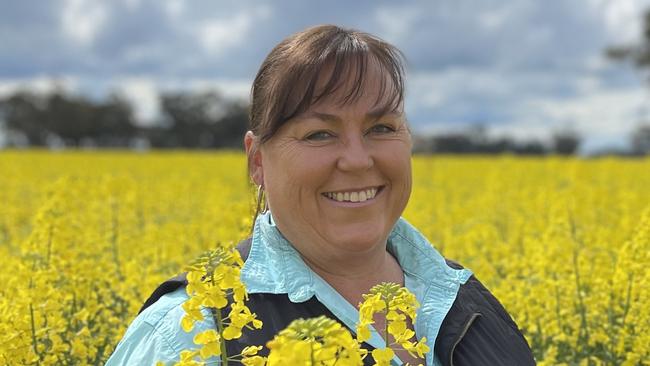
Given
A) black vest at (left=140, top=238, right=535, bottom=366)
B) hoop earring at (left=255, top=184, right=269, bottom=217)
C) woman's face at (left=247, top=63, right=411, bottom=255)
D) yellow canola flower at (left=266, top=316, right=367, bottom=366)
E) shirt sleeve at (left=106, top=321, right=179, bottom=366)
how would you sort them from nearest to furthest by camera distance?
yellow canola flower at (left=266, top=316, right=367, bottom=366)
shirt sleeve at (left=106, top=321, right=179, bottom=366)
black vest at (left=140, top=238, right=535, bottom=366)
woman's face at (left=247, top=63, right=411, bottom=255)
hoop earring at (left=255, top=184, right=269, bottom=217)

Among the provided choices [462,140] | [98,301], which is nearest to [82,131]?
[462,140]

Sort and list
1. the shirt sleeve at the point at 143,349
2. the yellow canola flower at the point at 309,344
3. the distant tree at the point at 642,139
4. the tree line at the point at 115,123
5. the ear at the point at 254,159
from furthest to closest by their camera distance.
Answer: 1. the tree line at the point at 115,123
2. the distant tree at the point at 642,139
3. the ear at the point at 254,159
4. the shirt sleeve at the point at 143,349
5. the yellow canola flower at the point at 309,344

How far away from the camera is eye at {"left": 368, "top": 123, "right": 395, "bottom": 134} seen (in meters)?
2.05

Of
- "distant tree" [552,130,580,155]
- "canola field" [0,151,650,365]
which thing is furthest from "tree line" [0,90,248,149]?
"canola field" [0,151,650,365]

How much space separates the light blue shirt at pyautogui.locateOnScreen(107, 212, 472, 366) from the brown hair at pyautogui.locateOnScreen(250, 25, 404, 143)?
1.05 feet

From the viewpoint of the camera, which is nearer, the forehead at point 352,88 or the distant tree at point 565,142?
the forehead at point 352,88

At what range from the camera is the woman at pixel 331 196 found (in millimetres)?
1988

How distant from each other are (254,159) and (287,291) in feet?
1.60

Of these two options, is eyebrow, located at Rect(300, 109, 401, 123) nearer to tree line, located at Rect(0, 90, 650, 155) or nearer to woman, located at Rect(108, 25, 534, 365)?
woman, located at Rect(108, 25, 534, 365)

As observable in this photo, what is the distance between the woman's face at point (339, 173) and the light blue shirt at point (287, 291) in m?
0.09

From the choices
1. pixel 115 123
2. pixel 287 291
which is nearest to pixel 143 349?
pixel 287 291

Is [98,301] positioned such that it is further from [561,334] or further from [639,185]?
[639,185]

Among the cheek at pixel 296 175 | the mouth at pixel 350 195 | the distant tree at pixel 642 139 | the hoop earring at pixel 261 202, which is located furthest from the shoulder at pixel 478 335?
the distant tree at pixel 642 139

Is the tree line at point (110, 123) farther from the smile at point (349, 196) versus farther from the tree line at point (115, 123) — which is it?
the smile at point (349, 196)
